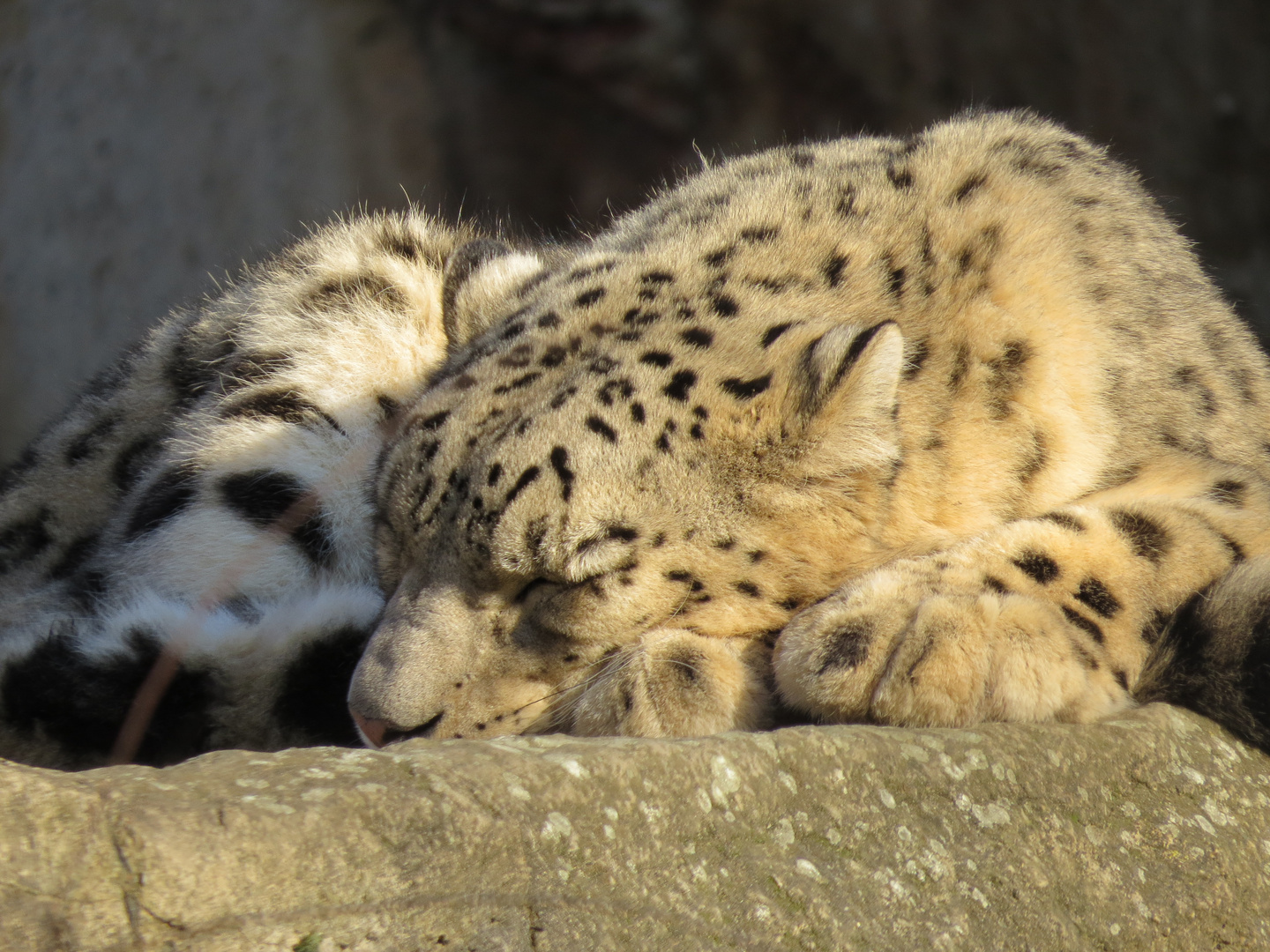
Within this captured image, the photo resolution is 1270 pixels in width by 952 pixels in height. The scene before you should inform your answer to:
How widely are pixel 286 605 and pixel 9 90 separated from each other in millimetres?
8778

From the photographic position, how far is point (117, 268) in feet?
33.0

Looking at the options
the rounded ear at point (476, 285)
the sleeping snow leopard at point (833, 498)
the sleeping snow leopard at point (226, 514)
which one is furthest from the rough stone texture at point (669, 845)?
the rounded ear at point (476, 285)

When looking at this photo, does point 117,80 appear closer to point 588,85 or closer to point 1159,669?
point 588,85

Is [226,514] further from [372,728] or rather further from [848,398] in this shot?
[848,398]

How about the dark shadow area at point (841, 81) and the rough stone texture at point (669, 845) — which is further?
the dark shadow area at point (841, 81)

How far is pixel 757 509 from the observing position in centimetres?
272

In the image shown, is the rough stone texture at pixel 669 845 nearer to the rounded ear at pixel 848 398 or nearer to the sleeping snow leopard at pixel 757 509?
the sleeping snow leopard at pixel 757 509

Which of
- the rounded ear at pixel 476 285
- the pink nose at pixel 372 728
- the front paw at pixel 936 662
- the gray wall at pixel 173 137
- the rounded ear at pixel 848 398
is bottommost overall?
the pink nose at pixel 372 728

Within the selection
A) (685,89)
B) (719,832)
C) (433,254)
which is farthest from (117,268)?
(719,832)

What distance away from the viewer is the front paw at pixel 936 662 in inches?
91.8

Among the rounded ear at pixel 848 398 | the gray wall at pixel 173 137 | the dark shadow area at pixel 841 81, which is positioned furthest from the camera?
the gray wall at pixel 173 137

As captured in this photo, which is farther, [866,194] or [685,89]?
[685,89]

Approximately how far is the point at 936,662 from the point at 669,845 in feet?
2.38

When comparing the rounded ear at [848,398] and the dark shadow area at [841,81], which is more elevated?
the dark shadow area at [841,81]
